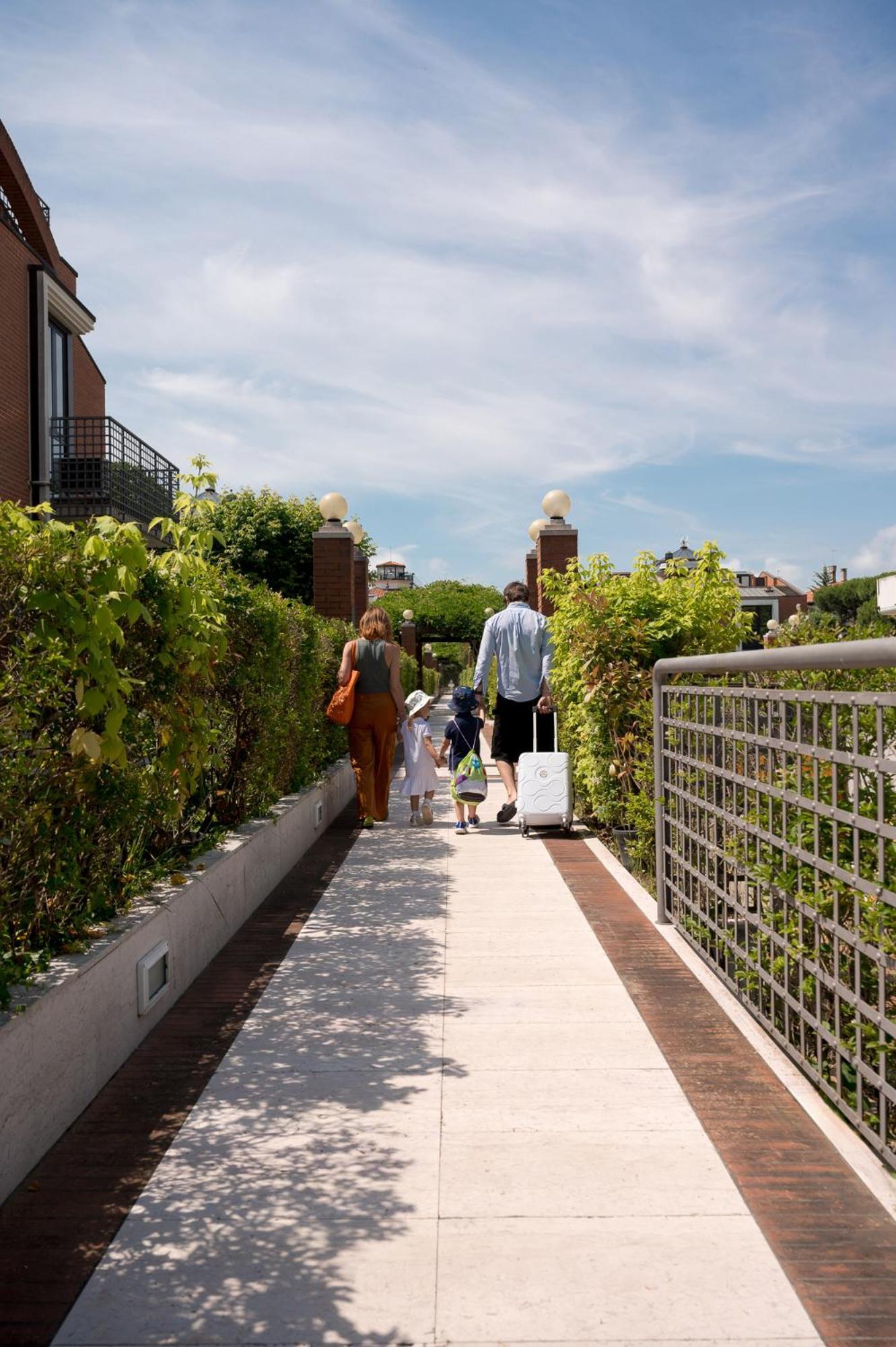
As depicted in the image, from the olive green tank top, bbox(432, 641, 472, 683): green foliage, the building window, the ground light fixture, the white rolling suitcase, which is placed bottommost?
the ground light fixture

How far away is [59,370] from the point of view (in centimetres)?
2061

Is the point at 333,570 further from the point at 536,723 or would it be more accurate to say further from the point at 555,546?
the point at 536,723

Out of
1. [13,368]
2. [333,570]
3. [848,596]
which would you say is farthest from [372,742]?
[848,596]

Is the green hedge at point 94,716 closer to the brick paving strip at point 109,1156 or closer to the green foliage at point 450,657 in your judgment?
the brick paving strip at point 109,1156

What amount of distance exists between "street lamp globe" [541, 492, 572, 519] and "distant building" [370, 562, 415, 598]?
8366 centimetres

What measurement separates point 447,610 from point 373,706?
43.9m

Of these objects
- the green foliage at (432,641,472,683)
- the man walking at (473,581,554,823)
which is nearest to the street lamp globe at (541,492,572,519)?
the man walking at (473,581,554,823)

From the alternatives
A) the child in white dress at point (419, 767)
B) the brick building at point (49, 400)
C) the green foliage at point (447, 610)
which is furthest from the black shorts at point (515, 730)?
the green foliage at point (447, 610)

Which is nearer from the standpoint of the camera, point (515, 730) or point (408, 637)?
point (515, 730)

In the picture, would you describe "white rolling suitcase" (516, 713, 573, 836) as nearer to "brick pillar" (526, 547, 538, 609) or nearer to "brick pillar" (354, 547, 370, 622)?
"brick pillar" (526, 547, 538, 609)

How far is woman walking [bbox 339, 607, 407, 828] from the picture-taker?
932cm

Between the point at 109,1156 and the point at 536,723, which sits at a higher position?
the point at 536,723

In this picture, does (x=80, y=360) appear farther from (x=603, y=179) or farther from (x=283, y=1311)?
(x=283, y=1311)

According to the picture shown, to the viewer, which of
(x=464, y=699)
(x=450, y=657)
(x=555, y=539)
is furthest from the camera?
(x=450, y=657)
